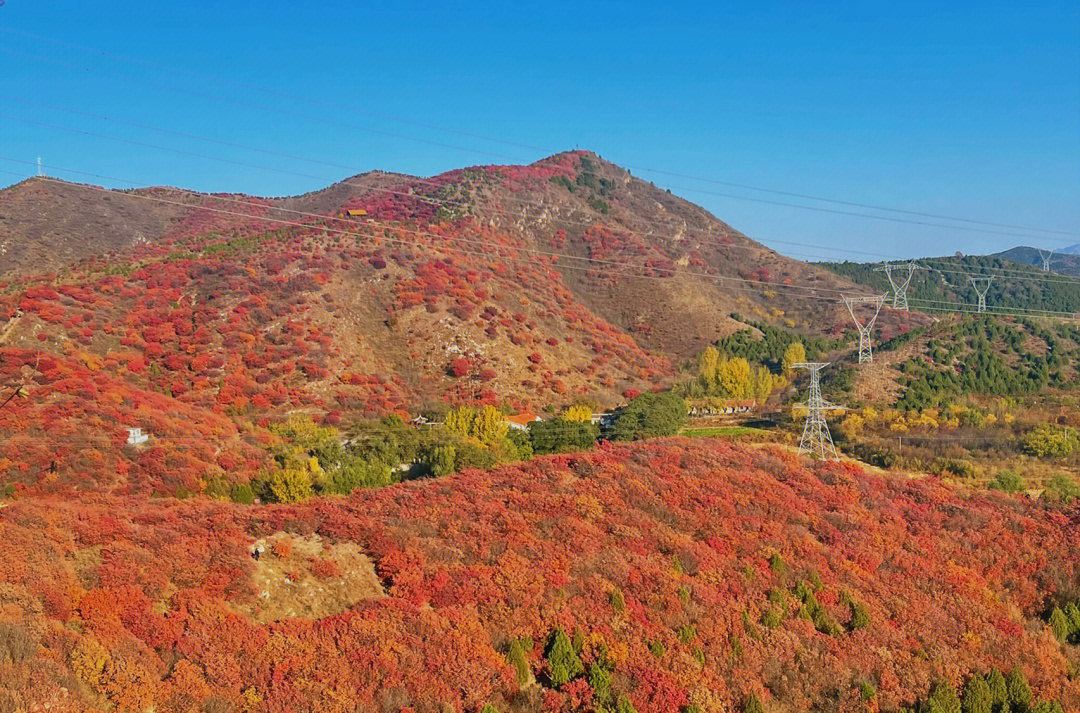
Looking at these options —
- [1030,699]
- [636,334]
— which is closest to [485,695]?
[1030,699]

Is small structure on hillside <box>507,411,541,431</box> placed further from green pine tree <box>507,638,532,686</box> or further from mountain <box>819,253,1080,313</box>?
mountain <box>819,253,1080,313</box>

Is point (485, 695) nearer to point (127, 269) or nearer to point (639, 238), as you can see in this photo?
point (127, 269)

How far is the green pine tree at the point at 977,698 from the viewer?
1834cm

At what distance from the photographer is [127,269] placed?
83.4m

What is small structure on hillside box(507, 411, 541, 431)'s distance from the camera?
59.0 metres

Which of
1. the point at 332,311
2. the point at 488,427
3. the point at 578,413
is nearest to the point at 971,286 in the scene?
the point at 578,413

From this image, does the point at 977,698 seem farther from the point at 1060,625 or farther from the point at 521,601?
the point at 521,601

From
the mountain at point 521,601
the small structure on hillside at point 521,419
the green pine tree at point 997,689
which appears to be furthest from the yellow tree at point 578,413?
the green pine tree at point 997,689

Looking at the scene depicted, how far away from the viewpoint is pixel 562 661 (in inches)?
715

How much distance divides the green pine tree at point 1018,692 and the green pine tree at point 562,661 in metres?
11.3

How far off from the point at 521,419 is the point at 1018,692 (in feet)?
150

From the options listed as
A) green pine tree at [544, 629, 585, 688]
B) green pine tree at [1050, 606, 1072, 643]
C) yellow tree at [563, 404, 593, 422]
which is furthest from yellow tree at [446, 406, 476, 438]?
green pine tree at [1050, 606, 1072, 643]

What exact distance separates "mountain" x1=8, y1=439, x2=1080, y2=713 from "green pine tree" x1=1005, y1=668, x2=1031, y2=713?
0.80 meters

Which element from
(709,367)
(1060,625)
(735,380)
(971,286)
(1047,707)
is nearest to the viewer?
(1047,707)
